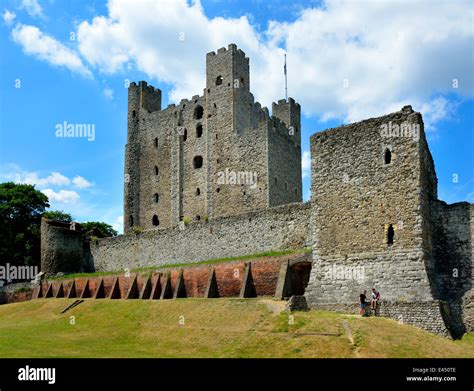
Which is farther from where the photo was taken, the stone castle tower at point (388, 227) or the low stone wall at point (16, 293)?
the low stone wall at point (16, 293)

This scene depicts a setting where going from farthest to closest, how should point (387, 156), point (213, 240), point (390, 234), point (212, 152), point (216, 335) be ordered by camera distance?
1. point (212, 152)
2. point (213, 240)
3. point (387, 156)
4. point (390, 234)
5. point (216, 335)

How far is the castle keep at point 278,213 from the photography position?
2366 centimetres

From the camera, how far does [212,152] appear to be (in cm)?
4934

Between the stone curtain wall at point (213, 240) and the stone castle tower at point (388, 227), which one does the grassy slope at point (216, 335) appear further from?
the stone curtain wall at point (213, 240)

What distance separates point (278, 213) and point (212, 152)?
1694 cm

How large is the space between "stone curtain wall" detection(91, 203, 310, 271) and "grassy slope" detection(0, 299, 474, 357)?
6.63 m

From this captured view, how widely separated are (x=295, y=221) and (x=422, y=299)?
37.9ft

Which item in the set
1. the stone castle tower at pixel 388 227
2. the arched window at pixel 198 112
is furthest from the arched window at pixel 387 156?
the arched window at pixel 198 112

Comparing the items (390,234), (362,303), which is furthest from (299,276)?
(390,234)

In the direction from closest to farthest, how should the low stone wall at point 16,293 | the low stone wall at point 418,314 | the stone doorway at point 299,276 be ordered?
the low stone wall at point 418,314 < the stone doorway at point 299,276 < the low stone wall at point 16,293

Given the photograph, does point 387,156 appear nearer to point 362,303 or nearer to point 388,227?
point 388,227

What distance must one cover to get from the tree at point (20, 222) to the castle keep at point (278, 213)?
6206 mm

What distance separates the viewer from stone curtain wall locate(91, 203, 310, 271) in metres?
33.0
